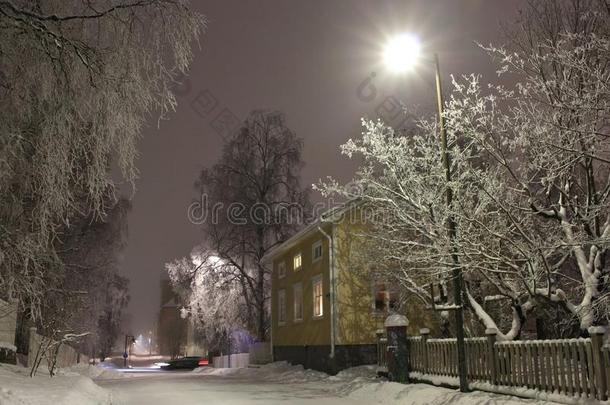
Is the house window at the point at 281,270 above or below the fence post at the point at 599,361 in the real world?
above

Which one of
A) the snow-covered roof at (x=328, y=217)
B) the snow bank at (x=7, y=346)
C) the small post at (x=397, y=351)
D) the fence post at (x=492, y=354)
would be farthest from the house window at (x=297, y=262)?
the fence post at (x=492, y=354)

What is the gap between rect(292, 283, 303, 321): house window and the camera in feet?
88.1

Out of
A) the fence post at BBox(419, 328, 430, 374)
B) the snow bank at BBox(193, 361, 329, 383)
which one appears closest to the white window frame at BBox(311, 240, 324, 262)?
the snow bank at BBox(193, 361, 329, 383)

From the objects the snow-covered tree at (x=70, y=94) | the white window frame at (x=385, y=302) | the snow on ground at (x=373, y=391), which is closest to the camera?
the snow-covered tree at (x=70, y=94)

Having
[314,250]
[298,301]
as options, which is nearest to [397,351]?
[314,250]

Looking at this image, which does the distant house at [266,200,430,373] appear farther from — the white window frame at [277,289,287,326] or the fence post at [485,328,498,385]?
the fence post at [485,328,498,385]

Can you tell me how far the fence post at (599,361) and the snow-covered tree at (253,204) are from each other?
26.4 metres

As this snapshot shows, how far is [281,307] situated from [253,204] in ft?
25.9

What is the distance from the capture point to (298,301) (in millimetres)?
27484

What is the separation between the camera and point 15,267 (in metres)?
9.18

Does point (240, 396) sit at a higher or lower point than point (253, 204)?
lower

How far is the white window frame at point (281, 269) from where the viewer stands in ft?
99.3

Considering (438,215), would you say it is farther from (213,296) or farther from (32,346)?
(213,296)

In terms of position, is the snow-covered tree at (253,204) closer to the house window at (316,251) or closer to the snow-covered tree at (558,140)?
the house window at (316,251)
